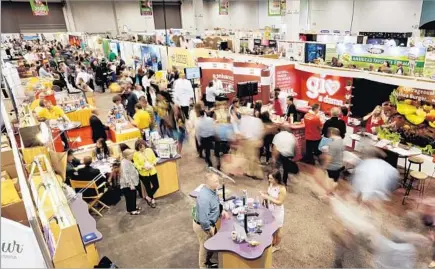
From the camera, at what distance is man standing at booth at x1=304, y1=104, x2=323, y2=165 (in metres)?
6.14

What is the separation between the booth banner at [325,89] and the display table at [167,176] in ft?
14.2

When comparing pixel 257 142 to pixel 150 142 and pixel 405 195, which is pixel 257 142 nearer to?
pixel 150 142

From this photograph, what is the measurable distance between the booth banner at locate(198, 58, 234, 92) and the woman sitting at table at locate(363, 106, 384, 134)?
4.41m

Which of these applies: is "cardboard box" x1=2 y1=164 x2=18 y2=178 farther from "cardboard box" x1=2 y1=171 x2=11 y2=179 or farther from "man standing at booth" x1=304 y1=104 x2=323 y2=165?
"man standing at booth" x1=304 y1=104 x2=323 y2=165

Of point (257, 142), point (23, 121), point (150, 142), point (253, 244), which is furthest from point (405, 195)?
point (23, 121)

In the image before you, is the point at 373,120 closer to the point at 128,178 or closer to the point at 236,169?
the point at 236,169

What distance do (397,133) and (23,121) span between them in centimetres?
786

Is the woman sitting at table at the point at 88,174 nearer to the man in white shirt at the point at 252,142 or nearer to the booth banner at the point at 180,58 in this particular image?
the man in white shirt at the point at 252,142

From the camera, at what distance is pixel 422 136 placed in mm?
6293

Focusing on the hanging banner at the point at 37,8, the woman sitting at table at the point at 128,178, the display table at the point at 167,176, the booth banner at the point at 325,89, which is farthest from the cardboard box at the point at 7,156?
the hanging banner at the point at 37,8

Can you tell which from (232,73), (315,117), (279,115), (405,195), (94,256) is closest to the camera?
(94,256)

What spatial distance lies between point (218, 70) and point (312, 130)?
16.8 feet

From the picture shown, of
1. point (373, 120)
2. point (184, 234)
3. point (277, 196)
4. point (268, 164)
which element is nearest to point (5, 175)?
point (184, 234)

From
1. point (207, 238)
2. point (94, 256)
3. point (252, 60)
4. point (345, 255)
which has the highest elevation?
point (252, 60)
